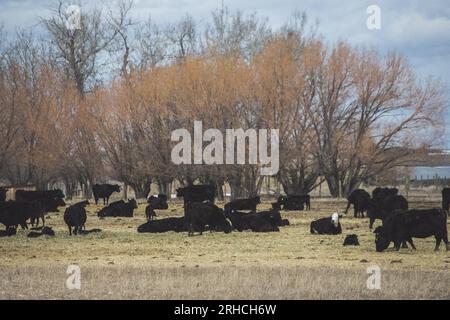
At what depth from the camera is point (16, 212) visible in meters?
25.1

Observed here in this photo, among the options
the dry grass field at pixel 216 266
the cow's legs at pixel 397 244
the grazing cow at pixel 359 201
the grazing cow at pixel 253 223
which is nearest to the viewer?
the dry grass field at pixel 216 266

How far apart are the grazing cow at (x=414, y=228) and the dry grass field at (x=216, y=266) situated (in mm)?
317

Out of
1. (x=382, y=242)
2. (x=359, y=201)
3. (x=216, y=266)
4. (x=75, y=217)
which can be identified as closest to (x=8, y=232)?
(x=75, y=217)

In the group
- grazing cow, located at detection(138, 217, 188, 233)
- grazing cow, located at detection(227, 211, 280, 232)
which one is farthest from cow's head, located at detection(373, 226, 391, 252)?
grazing cow, located at detection(138, 217, 188, 233)

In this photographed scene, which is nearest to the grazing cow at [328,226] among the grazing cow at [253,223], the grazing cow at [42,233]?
the grazing cow at [253,223]

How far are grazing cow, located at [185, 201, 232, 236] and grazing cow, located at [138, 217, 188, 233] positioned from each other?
505mm

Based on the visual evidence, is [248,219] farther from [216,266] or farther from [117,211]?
[117,211]

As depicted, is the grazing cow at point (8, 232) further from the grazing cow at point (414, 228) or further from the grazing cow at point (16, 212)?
the grazing cow at point (414, 228)

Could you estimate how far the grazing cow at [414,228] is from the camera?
1925 cm

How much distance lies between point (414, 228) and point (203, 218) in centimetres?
745

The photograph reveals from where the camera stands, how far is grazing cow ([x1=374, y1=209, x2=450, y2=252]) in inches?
758

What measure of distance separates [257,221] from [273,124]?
19667mm

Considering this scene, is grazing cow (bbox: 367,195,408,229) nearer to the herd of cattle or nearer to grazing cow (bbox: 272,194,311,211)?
the herd of cattle

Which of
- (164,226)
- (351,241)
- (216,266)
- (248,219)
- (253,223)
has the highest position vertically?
(248,219)
